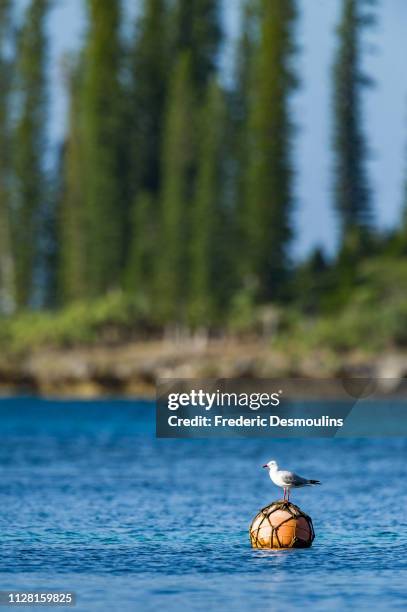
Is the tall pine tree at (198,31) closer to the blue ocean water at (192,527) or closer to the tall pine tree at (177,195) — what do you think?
the tall pine tree at (177,195)

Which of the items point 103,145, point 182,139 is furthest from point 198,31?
point 103,145

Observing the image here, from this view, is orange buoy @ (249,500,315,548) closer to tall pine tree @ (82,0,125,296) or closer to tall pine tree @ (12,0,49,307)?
tall pine tree @ (82,0,125,296)

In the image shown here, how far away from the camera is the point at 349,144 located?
97.7m

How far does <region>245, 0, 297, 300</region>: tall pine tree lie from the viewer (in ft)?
308

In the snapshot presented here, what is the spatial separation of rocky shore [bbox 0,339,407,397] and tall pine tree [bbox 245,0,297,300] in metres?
5.07

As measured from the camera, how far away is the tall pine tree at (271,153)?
9394 cm

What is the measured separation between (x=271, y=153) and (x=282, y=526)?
7121 cm

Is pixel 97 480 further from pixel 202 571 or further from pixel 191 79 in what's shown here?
pixel 191 79

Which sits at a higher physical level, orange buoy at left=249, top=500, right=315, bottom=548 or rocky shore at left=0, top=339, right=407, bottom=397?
rocky shore at left=0, top=339, right=407, bottom=397

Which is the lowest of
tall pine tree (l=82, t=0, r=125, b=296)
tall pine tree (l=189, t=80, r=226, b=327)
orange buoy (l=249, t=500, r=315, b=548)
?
orange buoy (l=249, t=500, r=315, b=548)

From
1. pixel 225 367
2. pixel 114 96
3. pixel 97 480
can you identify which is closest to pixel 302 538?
pixel 97 480

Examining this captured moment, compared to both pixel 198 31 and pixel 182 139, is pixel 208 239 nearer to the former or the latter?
pixel 182 139

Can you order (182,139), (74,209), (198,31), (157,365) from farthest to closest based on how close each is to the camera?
1. (74,209)
2. (198,31)
3. (182,139)
4. (157,365)

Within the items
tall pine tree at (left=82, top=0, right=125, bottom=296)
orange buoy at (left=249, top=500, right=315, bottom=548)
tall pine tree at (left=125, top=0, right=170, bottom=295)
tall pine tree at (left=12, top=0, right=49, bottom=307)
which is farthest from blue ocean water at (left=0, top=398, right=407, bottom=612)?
tall pine tree at (left=12, top=0, right=49, bottom=307)
